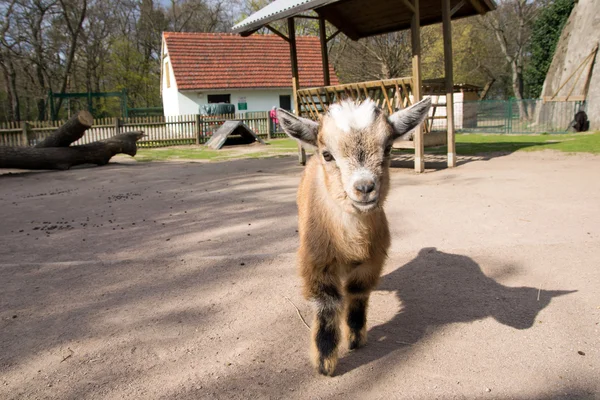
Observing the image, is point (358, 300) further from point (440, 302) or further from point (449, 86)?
point (449, 86)

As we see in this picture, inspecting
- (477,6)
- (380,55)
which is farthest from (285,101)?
(477,6)

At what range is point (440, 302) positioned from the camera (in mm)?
4410

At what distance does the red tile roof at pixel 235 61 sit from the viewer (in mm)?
35406

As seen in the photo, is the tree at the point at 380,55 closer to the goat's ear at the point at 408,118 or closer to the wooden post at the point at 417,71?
the wooden post at the point at 417,71

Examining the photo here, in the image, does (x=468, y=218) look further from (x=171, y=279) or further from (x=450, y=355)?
(x=171, y=279)

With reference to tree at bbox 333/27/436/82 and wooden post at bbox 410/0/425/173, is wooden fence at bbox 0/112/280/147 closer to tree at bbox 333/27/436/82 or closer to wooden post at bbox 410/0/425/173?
tree at bbox 333/27/436/82

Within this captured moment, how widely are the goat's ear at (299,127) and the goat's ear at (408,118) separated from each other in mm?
611

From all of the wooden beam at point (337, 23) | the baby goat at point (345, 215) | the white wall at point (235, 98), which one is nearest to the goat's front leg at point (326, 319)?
the baby goat at point (345, 215)

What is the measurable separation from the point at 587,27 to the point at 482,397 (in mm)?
30930

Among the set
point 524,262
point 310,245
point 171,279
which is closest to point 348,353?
Result: point 310,245

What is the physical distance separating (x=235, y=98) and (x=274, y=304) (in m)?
33.8

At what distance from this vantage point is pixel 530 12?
138 ft

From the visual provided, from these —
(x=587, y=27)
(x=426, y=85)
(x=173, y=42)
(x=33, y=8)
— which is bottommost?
(x=426, y=85)

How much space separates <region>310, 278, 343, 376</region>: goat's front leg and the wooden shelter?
9.05 m
